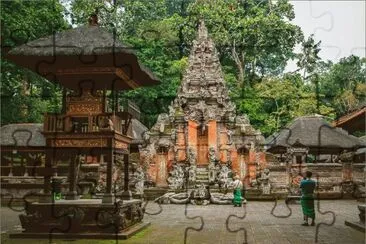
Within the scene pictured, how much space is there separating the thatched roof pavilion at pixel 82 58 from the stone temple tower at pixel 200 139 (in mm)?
17497

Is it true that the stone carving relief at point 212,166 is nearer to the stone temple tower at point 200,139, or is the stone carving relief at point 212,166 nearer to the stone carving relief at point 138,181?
the stone temple tower at point 200,139

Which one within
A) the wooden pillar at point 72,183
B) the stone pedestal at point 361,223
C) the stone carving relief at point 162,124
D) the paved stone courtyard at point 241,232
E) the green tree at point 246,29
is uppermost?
the green tree at point 246,29

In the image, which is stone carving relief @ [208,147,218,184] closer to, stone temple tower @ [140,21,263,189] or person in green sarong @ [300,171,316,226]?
stone temple tower @ [140,21,263,189]

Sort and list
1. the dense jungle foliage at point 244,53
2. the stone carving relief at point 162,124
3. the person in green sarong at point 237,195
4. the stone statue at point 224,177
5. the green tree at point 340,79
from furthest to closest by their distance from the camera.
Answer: the green tree at point 340,79
the dense jungle foliage at point 244,53
the stone carving relief at point 162,124
the stone statue at point 224,177
the person in green sarong at point 237,195

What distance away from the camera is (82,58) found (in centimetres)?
1178

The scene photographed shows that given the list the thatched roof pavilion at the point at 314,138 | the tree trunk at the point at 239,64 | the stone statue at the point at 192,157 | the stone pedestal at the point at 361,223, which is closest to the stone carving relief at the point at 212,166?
the stone statue at the point at 192,157


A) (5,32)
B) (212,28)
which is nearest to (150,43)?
(212,28)

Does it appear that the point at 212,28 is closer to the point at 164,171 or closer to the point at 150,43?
the point at 150,43

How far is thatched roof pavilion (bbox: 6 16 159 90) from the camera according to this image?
1161cm

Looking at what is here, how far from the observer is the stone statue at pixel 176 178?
29391mm

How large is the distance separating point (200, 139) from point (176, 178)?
349cm

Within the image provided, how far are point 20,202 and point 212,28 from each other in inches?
1090

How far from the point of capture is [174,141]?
31531 millimetres

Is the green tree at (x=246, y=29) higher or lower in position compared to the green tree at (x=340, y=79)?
higher
